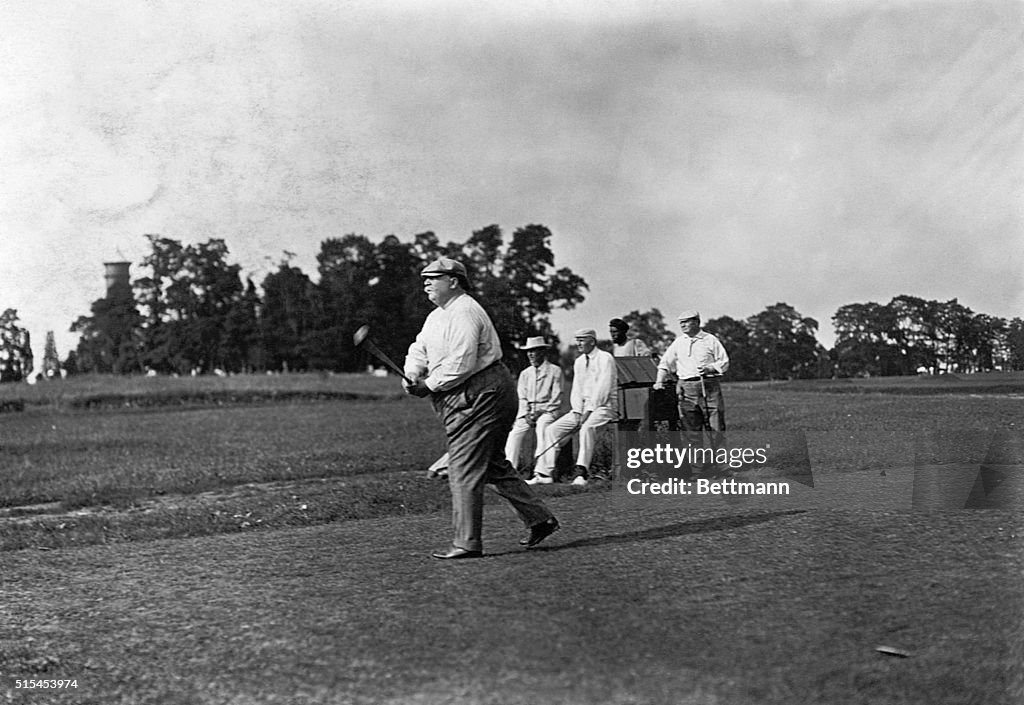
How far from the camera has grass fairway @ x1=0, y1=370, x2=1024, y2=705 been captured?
3570 millimetres

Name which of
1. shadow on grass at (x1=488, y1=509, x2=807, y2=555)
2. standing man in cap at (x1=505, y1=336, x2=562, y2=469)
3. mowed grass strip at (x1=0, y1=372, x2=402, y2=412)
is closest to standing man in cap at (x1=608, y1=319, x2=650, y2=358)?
standing man in cap at (x1=505, y1=336, x2=562, y2=469)

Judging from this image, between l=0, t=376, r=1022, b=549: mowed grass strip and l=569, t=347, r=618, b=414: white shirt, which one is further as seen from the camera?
l=569, t=347, r=618, b=414: white shirt

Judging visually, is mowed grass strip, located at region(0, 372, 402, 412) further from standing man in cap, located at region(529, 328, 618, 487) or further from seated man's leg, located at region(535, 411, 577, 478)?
standing man in cap, located at region(529, 328, 618, 487)

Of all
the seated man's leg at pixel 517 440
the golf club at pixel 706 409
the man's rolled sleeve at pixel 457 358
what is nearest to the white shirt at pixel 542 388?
the seated man's leg at pixel 517 440

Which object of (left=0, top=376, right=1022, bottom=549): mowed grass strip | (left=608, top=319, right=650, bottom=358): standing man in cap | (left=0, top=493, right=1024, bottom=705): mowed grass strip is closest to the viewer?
(left=0, top=493, right=1024, bottom=705): mowed grass strip

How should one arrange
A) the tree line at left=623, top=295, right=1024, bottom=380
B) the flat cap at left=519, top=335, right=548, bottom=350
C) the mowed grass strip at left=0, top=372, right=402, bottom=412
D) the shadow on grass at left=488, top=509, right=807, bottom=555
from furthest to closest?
the mowed grass strip at left=0, top=372, right=402, bottom=412, the flat cap at left=519, top=335, right=548, bottom=350, the tree line at left=623, top=295, right=1024, bottom=380, the shadow on grass at left=488, top=509, right=807, bottom=555

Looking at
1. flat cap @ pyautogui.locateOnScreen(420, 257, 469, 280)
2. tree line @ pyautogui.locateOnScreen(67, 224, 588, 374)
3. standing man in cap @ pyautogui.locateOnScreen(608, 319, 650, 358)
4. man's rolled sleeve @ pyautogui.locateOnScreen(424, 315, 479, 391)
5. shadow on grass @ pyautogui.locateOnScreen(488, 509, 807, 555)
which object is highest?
tree line @ pyautogui.locateOnScreen(67, 224, 588, 374)

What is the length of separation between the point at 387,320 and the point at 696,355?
314 centimetres

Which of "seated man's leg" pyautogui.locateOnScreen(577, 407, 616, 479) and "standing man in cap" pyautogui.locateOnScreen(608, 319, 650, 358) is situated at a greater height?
"standing man in cap" pyautogui.locateOnScreen(608, 319, 650, 358)

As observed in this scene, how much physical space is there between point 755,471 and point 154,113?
20.4 feet

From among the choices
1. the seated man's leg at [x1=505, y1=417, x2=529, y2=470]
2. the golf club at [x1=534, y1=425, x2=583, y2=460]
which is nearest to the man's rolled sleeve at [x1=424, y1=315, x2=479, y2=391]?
the golf club at [x1=534, y1=425, x2=583, y2=460]

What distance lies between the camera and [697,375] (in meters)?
8.44

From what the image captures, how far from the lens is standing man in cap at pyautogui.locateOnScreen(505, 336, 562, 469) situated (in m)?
9.77

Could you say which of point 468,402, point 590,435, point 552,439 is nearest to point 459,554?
point 468,402
